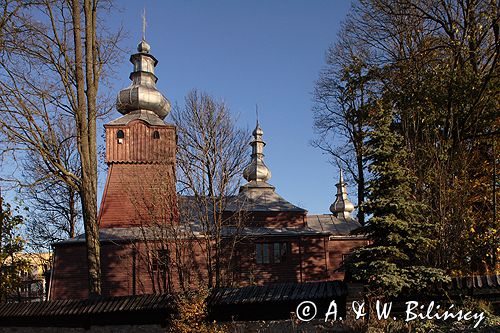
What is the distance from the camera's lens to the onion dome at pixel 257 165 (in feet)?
92.4

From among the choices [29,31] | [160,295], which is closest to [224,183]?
[160,295]

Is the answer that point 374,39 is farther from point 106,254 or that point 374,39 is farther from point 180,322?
point 106,254

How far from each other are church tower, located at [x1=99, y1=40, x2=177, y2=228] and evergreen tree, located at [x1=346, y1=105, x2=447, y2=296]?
11333 mm

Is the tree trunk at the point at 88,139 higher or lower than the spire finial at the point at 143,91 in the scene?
lower

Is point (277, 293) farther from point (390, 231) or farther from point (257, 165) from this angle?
point (257, 165)

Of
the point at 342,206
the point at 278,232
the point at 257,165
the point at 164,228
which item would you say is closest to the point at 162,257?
the point at 164,228

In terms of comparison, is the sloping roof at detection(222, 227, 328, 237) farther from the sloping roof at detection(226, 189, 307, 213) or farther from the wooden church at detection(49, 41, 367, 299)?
the sloping roof at detection(226, 189, 307, 213)

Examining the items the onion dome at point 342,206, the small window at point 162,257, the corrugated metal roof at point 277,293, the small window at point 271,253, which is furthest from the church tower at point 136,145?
the onion dome at point 342,206

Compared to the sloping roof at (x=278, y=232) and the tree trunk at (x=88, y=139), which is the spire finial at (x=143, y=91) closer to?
the sloping roof at (x=278, y=232)

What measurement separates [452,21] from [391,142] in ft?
19.5

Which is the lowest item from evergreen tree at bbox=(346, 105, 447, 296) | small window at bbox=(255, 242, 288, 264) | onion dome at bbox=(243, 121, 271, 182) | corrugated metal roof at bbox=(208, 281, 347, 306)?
small window at bbox=(255, 242, 288, 264)

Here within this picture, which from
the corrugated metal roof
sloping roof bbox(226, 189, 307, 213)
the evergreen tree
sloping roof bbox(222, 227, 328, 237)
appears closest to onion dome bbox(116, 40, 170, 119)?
sloping roof bbox(226, 189, 307, 213)

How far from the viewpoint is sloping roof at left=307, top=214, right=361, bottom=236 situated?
94.8 ft

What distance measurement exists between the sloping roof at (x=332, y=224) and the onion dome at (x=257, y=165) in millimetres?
4089
